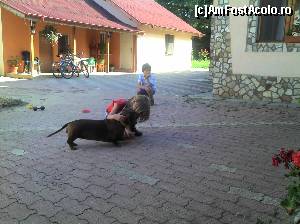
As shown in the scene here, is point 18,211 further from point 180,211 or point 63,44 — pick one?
point 63,44

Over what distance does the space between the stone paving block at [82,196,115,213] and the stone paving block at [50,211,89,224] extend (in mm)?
218

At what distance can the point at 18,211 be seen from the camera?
2.97 metres

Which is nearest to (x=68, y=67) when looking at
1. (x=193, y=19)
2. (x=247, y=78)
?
(x=247, y=78)

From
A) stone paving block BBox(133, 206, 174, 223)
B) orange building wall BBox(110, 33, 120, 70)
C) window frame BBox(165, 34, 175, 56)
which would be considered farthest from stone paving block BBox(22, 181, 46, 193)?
window frame BBox(165, 34, 175, 56)

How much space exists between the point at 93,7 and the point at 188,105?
16.1m

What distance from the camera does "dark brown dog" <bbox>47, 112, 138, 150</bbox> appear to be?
4695 millimetres

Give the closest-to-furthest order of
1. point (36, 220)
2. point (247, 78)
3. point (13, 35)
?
point (36, 220) < point (247, 78) < point (13, 35)

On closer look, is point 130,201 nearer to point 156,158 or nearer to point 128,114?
point 156,158

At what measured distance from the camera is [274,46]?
28.7ft

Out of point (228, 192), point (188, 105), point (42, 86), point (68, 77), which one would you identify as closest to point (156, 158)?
point (228, 192)

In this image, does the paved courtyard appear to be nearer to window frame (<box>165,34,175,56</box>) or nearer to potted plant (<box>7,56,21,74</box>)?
potted plant (<box>7,56,21,74</box>)

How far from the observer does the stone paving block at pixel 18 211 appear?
2.89 metres

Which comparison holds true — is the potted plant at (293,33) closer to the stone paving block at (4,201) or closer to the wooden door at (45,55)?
the stone paving block at (4,201)

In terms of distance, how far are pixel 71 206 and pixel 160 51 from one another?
72.2ft
